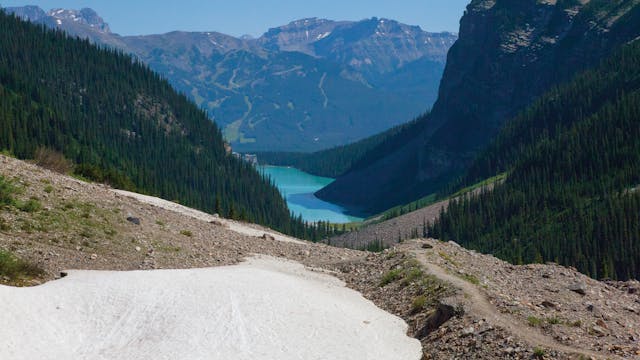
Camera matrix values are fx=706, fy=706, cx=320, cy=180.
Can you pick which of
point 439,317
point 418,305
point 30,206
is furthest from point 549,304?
point 30,206

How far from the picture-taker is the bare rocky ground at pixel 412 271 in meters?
27.1

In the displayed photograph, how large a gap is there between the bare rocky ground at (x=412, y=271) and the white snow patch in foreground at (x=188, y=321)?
2.24 metres

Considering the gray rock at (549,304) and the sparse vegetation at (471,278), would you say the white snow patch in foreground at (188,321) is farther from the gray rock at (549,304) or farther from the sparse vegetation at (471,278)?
the gray rock at (549,304)

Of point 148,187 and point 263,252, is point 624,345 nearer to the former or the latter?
point 263,252

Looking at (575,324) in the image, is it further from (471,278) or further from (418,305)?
(471,278)

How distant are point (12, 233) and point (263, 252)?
17.6 m

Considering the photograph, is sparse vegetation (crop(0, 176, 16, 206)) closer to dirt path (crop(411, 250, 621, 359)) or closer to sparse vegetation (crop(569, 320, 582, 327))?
dirt path (crop(411, 250, 621, 359))

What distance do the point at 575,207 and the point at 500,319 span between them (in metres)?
128

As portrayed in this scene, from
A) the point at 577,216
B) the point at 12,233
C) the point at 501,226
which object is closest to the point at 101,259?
the point at 12,233

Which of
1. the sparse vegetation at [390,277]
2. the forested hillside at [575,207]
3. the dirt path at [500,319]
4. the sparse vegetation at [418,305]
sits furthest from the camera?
the forested hillside at [575,207]

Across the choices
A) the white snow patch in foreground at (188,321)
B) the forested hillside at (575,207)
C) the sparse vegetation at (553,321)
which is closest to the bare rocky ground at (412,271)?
the sparse vegetation at (553,321)

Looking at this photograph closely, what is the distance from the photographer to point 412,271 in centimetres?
3834

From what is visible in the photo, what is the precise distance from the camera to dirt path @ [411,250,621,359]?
2464cm

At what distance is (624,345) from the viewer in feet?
85.7
